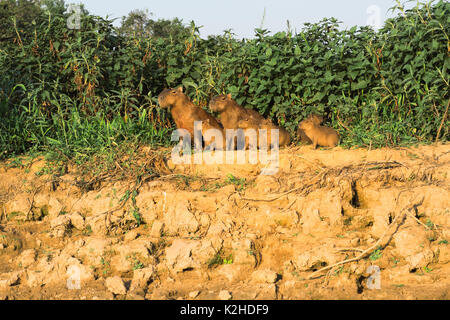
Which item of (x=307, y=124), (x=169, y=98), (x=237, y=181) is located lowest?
(x=237, y=181)

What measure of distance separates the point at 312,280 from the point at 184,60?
13.1 feet

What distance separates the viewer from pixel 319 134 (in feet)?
19.2

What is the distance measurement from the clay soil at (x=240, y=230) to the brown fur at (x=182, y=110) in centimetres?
57

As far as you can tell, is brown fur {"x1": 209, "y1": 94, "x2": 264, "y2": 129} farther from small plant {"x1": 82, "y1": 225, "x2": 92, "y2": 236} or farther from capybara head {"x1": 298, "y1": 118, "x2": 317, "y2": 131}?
small plant {"x1": 82, "y1": 225, "x2": 92, "y2": 236}

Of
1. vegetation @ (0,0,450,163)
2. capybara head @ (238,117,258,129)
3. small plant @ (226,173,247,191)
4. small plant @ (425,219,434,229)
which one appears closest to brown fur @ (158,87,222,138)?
capybara head @ (238,117,258,129)

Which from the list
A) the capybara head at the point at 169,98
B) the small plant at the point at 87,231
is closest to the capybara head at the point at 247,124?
the capybara head at the point at 169,98

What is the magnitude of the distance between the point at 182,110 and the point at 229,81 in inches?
41.5

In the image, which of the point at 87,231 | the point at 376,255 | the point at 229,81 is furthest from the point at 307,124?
the point at 87,231

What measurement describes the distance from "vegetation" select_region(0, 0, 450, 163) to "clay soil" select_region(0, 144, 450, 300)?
0.59m

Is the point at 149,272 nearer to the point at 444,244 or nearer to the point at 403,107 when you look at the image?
the point at 444,244

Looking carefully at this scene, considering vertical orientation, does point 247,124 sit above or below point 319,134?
above

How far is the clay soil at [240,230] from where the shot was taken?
Answer: 425 centimetres

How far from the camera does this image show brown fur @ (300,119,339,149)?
5.84 metres

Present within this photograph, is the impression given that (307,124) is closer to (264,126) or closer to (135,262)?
(264,126)
